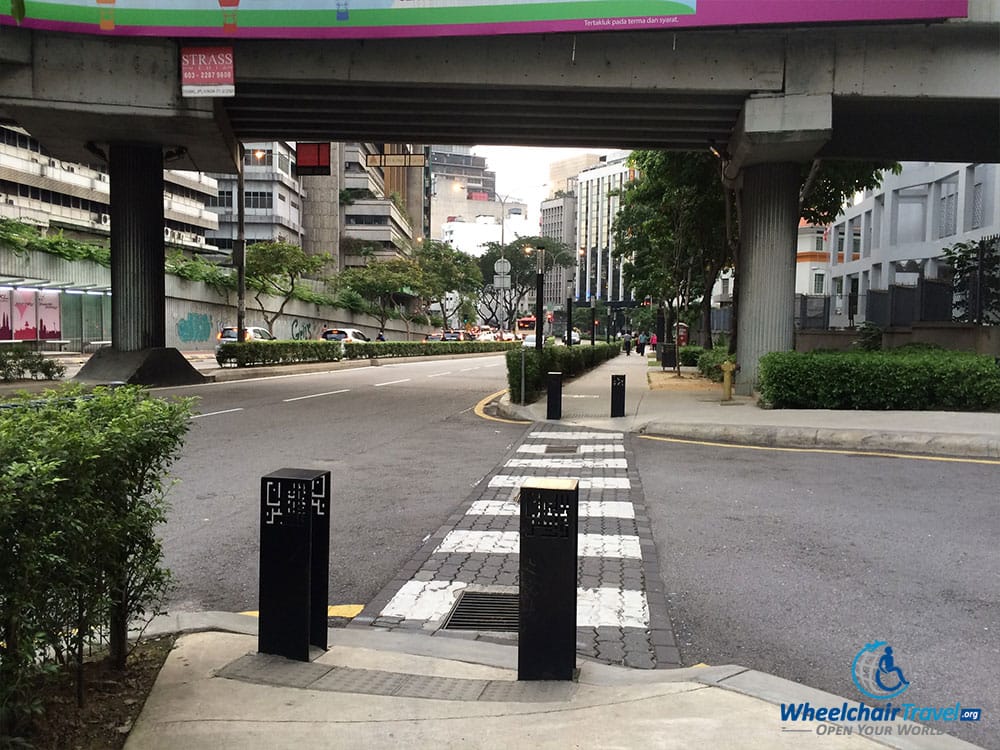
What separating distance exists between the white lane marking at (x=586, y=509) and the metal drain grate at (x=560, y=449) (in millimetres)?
3240

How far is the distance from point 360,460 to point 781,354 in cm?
933

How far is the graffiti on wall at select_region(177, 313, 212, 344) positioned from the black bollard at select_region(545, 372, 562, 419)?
3405 cm

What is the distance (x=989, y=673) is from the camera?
4023 millimetres

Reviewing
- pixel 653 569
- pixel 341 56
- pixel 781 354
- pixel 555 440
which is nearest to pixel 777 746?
pixel 653 569

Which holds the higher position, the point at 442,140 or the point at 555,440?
the point at 442,140

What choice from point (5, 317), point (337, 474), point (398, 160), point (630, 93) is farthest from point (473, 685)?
point (5, 317)

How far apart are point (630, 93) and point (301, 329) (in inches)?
1735

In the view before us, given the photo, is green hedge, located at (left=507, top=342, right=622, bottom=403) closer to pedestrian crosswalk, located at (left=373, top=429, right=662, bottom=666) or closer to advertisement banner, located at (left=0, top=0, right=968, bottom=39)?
advertisement banner, located at (left=0, top=0, right=968, bottom=39)

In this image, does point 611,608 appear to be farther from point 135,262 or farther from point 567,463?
point 135,262

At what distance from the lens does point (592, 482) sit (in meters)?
9.02

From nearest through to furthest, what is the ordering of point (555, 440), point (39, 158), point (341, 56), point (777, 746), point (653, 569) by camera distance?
point (777, 746), point (653, 569), point (555, 440), point (341, 56), point (39, 158)

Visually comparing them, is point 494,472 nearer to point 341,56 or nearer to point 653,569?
point 653,569

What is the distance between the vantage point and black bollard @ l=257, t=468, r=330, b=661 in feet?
12.8

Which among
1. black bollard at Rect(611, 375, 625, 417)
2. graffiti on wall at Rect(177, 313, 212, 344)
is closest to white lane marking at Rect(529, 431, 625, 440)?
black bollard at Rect(611, 375, 625, 417)
